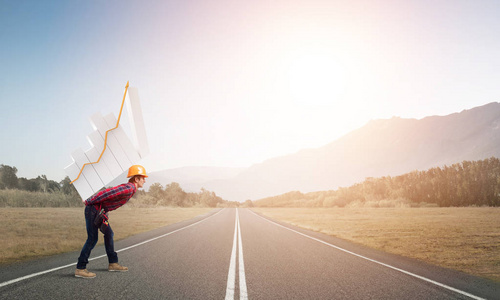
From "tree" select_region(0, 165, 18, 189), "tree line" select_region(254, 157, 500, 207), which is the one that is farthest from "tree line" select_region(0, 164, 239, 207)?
"tree line" select_region(254, 157, 500, 207)

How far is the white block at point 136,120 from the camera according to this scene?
528 cm

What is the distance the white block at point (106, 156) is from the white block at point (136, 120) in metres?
0.49

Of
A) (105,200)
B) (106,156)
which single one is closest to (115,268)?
(105,200)

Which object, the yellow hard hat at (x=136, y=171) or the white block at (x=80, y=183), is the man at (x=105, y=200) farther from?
the white block at (x=80, y=183)

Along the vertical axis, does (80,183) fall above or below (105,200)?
above

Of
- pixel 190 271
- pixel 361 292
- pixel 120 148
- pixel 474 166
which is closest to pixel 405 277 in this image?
pixel 361 292

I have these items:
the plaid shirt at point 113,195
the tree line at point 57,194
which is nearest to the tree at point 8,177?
the tree line at point 57,194

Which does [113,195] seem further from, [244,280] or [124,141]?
[244,280]

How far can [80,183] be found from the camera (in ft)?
16.6

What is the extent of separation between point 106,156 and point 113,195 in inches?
30.1

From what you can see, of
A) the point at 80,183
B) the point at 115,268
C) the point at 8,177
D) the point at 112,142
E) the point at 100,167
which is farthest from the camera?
the point at 8,177

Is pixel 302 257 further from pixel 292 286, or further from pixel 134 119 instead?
pixel 134 119

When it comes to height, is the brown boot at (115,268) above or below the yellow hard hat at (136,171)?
below

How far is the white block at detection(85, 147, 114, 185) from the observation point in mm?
5066
